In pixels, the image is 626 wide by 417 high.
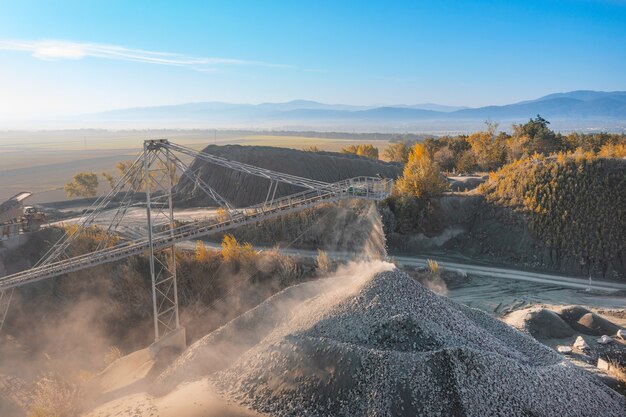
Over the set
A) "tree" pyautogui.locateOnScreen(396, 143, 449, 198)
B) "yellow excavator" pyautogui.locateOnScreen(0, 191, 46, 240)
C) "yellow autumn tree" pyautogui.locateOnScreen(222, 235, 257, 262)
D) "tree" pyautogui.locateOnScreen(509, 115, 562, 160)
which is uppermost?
"tree" pyautogui.locateOnScreen(509, 115, 562, 160)

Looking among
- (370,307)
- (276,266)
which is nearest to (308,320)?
(370,307)

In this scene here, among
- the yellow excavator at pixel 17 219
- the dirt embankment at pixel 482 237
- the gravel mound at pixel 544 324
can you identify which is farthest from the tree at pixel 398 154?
the gravel mound at pixel 544 324

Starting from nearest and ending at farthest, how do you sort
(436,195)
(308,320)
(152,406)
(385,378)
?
(385,378) → (152,406) → (308,320) → (436,195)

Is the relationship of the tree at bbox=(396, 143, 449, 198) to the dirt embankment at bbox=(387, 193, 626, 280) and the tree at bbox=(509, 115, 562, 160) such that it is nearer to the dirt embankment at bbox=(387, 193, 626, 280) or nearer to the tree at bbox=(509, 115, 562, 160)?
the dirt embankment at bbox=(387, 193, 626, 280)

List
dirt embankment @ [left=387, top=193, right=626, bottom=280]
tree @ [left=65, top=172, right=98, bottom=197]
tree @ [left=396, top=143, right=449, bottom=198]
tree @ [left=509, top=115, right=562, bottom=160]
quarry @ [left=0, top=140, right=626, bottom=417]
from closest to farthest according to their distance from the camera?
1. quarry @ [left=0, top=140, right=626, bottom=417]
2. dirt embankment @ [left=387, top=193, right=626, bottom=280]
3. tree @ [left=396, top=143, right=449, bottom=198]
4. tree @ [left=509, top=115, right=562, bottom=160]
5. tree @ [left=65, top=172, right=98, bottom=197]

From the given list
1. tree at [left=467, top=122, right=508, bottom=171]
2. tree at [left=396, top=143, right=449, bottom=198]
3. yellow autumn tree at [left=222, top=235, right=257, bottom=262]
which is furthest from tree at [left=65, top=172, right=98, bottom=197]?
tree at [left=467, top=122, right=508, bottom=171]

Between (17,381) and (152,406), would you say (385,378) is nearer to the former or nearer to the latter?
(152,406)

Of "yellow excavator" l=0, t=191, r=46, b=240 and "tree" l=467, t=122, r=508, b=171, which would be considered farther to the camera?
"tree" l=467, t=122, r=508, b=171
